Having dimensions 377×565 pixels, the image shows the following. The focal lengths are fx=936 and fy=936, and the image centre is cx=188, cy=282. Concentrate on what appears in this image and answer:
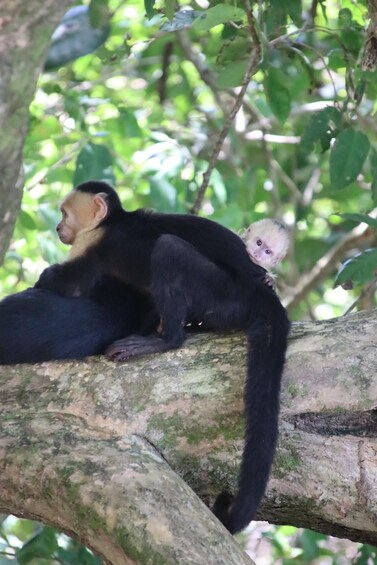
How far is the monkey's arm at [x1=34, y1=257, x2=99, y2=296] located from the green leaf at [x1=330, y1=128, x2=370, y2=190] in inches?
40.1

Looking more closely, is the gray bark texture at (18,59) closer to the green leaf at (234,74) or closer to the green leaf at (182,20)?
the green leaf at (182,20)

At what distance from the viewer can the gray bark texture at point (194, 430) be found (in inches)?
93.0

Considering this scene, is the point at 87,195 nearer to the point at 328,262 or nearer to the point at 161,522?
the point at 161,522

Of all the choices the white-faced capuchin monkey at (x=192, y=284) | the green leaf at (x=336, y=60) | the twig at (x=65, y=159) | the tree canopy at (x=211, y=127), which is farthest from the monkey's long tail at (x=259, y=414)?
the twig at (x=65, y=159)

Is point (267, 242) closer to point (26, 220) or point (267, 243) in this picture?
point (267, 243)

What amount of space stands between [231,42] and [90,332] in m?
1.45

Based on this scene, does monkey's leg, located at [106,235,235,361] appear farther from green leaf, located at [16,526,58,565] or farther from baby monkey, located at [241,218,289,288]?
green leaf, located at [16,526,58,565]

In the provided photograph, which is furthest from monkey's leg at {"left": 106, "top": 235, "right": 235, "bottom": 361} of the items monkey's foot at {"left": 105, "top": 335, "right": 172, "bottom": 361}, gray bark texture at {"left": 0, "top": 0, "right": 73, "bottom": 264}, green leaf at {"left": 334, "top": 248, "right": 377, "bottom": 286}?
gray bark texture at {"left": 0, "top": 0, "right": 73, "bottom": 264}

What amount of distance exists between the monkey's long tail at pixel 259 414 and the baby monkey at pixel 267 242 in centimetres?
88

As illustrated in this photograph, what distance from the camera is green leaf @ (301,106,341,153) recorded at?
362cm

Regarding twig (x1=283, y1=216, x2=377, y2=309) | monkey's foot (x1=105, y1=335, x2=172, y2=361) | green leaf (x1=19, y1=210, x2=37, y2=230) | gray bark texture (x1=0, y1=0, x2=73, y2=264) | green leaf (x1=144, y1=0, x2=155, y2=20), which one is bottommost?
twig (x1=283, y1=216, x2=377, y2=309)

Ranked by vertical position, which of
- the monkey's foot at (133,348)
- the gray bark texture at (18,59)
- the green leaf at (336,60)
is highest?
the gray bark texture at (18,59)

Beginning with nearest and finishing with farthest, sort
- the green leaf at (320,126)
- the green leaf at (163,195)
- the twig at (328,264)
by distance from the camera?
the green leaf at (320,126) < the green leaf at (163,195) < the twig at (328,264)

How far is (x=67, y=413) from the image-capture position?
8.55 ft
